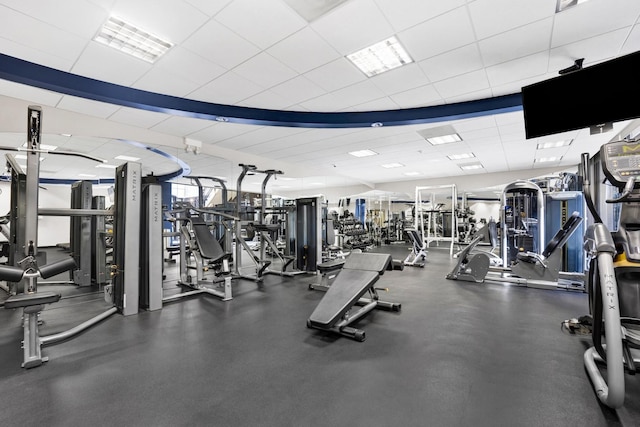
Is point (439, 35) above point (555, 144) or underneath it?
above

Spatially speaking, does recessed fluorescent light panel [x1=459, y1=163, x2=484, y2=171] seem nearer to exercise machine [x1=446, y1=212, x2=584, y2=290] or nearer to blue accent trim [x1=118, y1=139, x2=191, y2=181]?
exercise machine [x1=446, y1=212, x2=584, y2=290]

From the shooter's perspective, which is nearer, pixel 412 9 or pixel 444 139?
pixel 412 9

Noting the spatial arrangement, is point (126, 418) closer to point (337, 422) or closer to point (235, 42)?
point (337, 422)

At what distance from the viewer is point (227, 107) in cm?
475

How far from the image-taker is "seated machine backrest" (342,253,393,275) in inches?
125

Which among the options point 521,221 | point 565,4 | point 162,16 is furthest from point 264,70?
point 521,221

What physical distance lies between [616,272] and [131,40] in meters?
4.70

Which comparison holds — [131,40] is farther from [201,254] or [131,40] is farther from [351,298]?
[351,298]

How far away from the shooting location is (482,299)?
3.99m

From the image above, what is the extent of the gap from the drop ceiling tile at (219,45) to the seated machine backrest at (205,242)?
2418 mm

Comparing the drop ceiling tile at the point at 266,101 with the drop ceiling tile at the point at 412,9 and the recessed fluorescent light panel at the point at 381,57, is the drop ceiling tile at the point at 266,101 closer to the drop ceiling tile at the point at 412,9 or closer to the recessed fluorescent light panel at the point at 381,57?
the recessed fluorescent light panel at the point at 381,57

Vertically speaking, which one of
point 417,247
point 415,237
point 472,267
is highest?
point 415,237

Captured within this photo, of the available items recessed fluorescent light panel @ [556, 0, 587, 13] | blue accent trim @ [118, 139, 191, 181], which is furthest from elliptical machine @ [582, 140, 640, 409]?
blue accent trim @ [118, 139, 191, 181]

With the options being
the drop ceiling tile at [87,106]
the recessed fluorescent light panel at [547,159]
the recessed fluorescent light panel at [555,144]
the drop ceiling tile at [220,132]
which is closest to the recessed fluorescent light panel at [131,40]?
the drop ceiling tile at [87,106]
